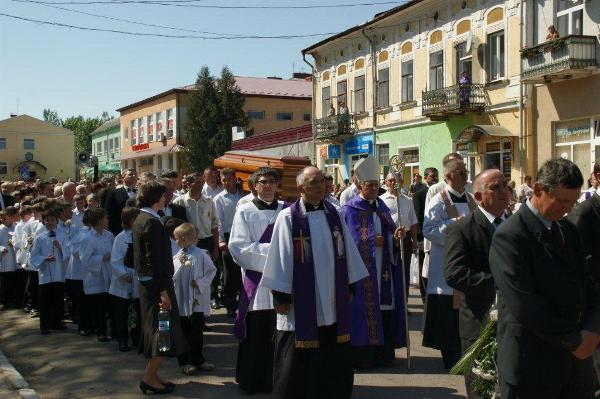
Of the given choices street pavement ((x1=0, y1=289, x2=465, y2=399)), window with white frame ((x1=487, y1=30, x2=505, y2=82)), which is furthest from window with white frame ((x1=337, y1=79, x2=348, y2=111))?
street pavement ((x1=0, y1=289, x2=465, y2=399))

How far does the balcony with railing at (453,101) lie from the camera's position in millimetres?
22281

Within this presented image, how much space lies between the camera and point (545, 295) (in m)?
3.51

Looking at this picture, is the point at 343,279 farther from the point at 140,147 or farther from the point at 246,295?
the point at 140,147

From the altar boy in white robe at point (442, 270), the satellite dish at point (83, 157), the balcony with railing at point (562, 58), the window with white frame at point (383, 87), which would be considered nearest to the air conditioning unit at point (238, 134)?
the window with white frame at point (383, 87)

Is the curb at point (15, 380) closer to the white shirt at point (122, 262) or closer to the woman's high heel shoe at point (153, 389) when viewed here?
the woman's high heel shoe at point (153, 389)

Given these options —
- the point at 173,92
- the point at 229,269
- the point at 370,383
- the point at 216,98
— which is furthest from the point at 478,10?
the point at 173,92

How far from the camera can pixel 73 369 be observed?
742 cm

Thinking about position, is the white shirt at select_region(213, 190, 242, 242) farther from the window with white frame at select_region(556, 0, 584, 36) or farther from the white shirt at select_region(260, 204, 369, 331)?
the window with white frame at select_region(556, 0, 584, 36)

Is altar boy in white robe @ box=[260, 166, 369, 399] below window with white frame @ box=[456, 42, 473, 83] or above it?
below

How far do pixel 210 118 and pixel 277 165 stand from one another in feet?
108

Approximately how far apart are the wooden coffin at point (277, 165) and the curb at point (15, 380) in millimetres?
5361

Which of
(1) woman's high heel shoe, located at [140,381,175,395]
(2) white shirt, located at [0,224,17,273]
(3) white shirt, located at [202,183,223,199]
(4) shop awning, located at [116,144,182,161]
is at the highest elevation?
(4) shop awning, located at [116,144,182,161]

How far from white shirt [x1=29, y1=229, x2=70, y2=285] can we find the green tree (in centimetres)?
3662

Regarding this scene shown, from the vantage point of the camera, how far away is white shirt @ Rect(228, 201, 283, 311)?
6.00m
